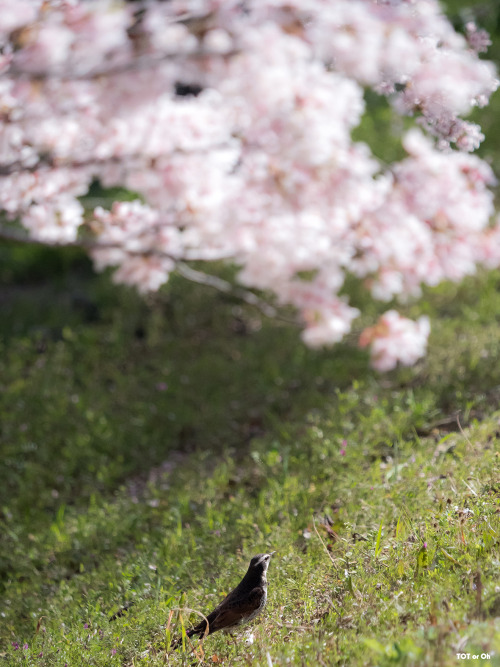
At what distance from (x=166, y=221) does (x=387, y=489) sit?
2.55 m

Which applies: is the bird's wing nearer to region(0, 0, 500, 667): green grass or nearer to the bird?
the bird

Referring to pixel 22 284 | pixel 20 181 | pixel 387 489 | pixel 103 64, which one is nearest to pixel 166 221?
pixel 20 181

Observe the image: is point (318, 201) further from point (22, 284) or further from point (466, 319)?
point (22, 284)

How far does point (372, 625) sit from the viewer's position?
2.04 m

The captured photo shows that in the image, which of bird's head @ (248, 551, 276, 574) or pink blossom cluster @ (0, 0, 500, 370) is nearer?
bird's head @ (248, 551, 276, 574)

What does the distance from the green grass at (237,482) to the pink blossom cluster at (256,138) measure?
0.76 metres

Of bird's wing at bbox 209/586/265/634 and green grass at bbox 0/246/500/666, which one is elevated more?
bird's wing at bbox 209/586/265/634

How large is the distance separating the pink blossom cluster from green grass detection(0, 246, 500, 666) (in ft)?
2.51

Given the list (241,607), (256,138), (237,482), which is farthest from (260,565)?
(256,138)

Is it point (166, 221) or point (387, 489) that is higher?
point (166, 221)

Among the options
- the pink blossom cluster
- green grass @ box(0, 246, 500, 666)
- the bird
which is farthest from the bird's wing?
the pink blossom cluster

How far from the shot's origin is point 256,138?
3777mm

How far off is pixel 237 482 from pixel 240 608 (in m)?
1.42

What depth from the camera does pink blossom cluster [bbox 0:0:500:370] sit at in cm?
257
